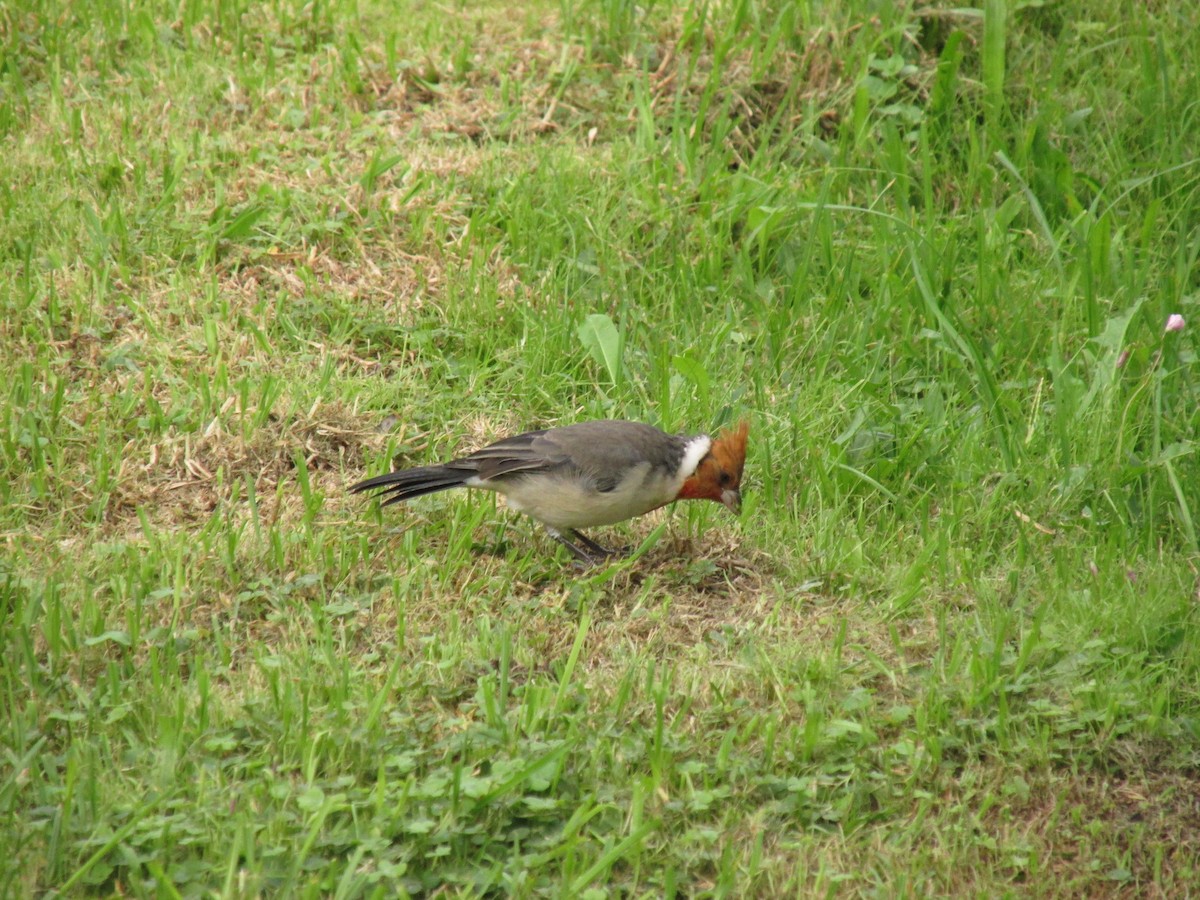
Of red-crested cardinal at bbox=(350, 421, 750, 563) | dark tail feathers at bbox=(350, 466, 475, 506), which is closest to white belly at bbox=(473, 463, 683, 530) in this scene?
red-crested cardinal at bbox=(350, 421, 750, 563)

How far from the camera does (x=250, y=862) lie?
357 centimetres

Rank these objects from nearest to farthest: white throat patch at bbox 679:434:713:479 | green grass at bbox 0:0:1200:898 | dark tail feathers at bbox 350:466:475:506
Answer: green grass at bbox 0:0:1200:898 → dark tail feathers at bbox 350:466:475:506 → white throat patch at bbox 679:434:713:479

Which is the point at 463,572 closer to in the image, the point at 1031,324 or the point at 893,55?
the point at 1031,324

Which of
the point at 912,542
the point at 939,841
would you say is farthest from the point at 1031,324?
the point at 939,841

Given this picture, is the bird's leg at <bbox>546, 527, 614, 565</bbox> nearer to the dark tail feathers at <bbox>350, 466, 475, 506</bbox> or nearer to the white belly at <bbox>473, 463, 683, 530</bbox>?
the white belly at <bbox>473, 463, 683, 530</bbox>

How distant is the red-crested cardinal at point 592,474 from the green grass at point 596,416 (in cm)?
21

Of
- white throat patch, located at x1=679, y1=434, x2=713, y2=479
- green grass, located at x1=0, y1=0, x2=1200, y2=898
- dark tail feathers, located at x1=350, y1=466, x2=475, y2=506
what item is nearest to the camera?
green grass, located at x1=0, y1=0, x2=1200, y2=898

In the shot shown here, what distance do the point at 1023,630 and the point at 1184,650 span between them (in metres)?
0.53

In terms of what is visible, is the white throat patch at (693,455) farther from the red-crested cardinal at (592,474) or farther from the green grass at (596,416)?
the green grass at (596,416)

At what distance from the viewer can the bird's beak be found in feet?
17.6

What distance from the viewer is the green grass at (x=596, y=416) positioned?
398 centimetres

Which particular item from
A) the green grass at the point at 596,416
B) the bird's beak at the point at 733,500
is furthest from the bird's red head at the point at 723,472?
the green grass at the point at 596,416

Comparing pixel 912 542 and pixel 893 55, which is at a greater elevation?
pixel 893 55

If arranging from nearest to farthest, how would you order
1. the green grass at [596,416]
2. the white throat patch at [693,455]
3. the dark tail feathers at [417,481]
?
the green grass at [596,416] < the dark tail feathers at [417,481] < the white throat patch at [693,455]
